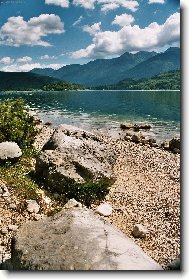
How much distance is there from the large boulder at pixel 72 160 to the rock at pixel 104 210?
108 cm

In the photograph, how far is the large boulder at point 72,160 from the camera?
35.7 ft

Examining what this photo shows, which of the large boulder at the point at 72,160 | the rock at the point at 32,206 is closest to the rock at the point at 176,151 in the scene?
the large boulder at the point at 72,160

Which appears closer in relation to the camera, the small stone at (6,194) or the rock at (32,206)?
the rock at (32,206)

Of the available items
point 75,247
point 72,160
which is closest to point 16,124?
point 72,160

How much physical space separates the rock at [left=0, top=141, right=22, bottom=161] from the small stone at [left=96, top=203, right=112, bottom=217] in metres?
3.74

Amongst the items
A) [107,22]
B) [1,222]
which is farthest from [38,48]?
[1,222]

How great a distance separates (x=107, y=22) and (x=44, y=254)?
5182 millimetres

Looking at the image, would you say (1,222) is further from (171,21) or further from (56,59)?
(171,21)

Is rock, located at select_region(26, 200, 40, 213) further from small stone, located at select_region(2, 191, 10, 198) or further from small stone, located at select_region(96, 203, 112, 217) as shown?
small stone, located at select_region(96, 203, 112, 217)

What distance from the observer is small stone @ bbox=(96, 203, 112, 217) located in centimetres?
967

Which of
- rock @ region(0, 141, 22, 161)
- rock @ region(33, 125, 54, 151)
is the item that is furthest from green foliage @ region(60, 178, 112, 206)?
rock @ region(33, 125, 54, 151)

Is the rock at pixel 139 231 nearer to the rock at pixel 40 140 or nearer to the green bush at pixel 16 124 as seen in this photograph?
the green bush at pixel 16 124

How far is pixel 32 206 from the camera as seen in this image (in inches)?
372

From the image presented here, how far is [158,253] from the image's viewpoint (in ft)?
26.3
